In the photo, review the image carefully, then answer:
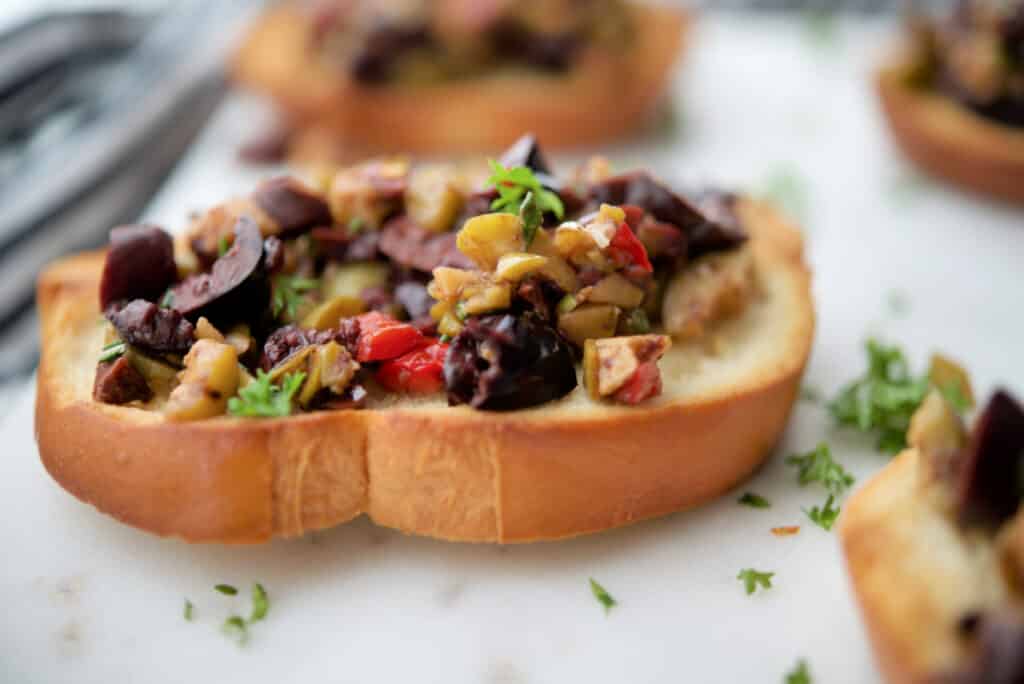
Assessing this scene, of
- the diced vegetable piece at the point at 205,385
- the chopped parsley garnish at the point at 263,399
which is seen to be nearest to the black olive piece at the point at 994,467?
the chopped parsley garnish at the point at 263,399

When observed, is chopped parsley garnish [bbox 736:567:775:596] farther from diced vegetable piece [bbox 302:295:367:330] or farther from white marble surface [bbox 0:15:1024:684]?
diced vegetable piece [bbox 302:295:367:330]

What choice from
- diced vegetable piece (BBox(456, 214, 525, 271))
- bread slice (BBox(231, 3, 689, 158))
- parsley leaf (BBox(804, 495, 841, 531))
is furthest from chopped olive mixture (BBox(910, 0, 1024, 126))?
diced vegetable piece (BBox(456, 214, 525, 271))

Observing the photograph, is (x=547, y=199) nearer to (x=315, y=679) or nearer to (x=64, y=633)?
(x=315, y=679)

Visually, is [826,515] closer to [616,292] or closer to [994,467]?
[994,467]

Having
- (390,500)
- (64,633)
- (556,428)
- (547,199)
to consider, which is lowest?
(64,633)

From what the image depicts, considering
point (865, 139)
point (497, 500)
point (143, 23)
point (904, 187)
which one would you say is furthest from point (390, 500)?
point (143, 23)

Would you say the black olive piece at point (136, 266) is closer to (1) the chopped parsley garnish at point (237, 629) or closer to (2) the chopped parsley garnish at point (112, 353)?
(2) the chopped parsley garnish at point (112, 353)

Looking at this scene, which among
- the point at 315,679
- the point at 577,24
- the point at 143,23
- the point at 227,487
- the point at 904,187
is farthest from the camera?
the point at 143,23
